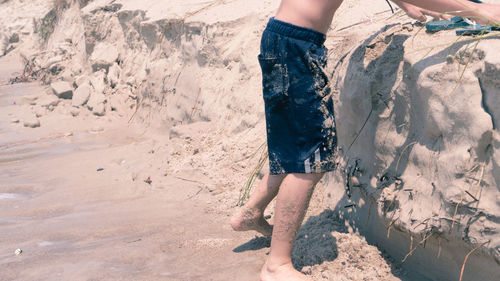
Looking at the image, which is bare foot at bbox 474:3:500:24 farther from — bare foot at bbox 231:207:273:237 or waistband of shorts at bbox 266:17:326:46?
bare foot at bbox 231:207:273:237

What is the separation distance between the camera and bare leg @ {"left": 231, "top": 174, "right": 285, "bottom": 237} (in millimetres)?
2406

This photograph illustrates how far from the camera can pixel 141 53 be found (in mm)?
5988

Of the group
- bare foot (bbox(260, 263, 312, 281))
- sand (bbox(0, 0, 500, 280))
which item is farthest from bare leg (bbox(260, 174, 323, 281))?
sand (bbox(0, 0, 500, 280))

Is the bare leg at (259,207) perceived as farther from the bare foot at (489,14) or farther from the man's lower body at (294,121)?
the bare foot at (489,14)

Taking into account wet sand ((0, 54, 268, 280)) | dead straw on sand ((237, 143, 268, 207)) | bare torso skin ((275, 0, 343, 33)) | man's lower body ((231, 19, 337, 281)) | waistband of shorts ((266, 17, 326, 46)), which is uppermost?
bare torso skin ((275, 0, 343, 33))

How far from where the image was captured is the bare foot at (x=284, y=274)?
2.14 meters

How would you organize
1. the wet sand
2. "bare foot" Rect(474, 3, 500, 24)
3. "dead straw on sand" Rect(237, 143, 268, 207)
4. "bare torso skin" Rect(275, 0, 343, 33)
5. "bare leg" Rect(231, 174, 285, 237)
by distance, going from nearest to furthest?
1. "bare foot" Rect(474, 3, 500, 24)
2. "bare torso skin" Rect(275, 0, 343, 33)
3. "bare leg" Rect(231, 174, 285, 237)
4. the wet sand
5. "dead straw on sand" Rect(237, 143, 268, 207)

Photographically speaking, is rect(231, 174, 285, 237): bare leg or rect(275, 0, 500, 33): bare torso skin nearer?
rect(275, 0, 500, 33): bare torso skin

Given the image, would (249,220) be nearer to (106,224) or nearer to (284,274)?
(284,274)

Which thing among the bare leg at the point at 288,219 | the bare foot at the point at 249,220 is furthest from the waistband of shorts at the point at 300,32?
the bare foot at the point at 249,220

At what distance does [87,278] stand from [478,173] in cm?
178

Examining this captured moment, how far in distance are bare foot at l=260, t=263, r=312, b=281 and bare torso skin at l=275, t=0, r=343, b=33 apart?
3.23ft

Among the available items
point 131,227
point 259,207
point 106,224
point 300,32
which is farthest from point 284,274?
point 106,224

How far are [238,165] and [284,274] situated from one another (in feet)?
4.79
